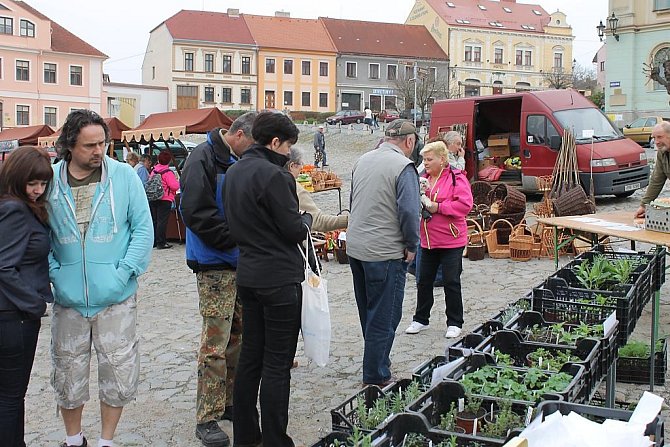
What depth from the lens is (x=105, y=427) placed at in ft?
12.3

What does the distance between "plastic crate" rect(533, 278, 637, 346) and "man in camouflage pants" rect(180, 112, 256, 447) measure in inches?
68.9

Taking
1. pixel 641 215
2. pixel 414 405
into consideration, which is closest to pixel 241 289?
pixel 414 405

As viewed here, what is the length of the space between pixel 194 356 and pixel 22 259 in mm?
2742

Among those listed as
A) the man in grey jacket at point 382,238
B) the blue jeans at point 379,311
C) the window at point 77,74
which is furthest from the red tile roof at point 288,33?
the blue jeans at point 379,311

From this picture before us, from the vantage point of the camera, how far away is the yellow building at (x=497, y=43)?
204ft

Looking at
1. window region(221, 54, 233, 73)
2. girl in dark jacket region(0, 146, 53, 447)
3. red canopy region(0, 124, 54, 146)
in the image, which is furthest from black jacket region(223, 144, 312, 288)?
window region(221, 54, 233, 73)

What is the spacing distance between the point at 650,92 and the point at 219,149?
116 ft

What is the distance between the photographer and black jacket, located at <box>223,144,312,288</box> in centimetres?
361

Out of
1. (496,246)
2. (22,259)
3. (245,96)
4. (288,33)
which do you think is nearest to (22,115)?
(245,96)

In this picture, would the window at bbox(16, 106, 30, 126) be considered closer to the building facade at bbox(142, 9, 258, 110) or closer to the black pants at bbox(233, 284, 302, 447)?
the building facade at bbox(142, 9, 258, 110)

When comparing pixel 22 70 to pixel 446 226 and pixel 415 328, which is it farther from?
pixel 446 226

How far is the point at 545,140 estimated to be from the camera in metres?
15.0

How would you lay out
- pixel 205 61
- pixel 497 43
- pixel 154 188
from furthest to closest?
pixel 497 43 < pixel 205 61 < pixel 154 188

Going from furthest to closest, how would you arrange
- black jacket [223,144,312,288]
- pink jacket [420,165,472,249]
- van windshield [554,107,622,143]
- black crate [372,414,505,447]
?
van windshield [554,107,622,143] < pink jacket [420,165,472,249] < black jacket [223,144,312,288] < black crate [372,414,505,447]
